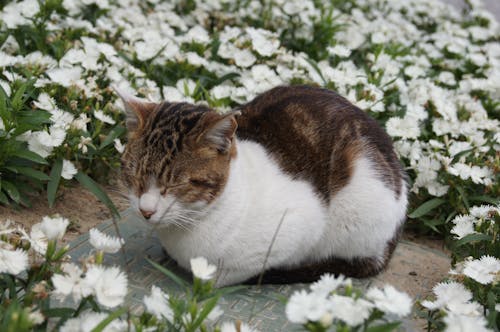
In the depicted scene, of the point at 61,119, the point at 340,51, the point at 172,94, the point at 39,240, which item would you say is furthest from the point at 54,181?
the point at 340,51

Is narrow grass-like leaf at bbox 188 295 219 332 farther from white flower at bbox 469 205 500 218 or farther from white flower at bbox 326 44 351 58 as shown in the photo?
white flower at bbox 326 44 351 58

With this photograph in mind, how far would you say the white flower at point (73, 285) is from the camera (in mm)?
2467

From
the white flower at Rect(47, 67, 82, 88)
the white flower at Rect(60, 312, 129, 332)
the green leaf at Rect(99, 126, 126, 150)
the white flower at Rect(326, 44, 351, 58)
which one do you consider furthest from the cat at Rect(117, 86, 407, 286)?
the white flower at Rect(326, 44, 351, 58)

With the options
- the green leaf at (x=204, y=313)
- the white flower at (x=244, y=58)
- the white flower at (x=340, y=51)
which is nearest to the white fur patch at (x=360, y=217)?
the green leaf at (x=204, y=313)

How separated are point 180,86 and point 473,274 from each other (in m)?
2.73

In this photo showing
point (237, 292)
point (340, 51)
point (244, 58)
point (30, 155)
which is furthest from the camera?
point (340, 51)

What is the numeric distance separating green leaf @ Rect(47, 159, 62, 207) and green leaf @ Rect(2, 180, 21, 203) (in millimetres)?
172

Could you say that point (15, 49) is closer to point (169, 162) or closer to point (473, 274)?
point (169, 162)

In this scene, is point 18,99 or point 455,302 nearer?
point 455,302

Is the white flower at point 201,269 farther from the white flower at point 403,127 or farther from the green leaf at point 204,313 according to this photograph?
the white flower at point 403,127

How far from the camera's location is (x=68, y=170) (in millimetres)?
4039

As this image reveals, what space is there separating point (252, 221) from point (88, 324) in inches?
49.1

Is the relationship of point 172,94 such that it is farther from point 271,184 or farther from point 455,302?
point 455,302

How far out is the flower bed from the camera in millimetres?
3828
